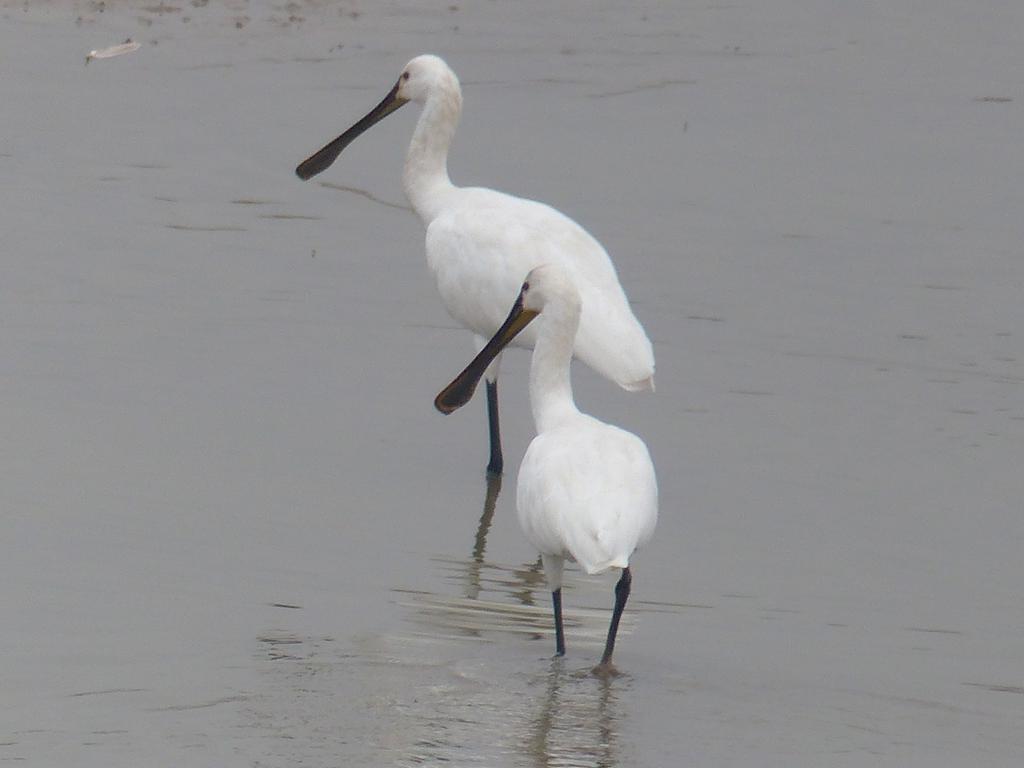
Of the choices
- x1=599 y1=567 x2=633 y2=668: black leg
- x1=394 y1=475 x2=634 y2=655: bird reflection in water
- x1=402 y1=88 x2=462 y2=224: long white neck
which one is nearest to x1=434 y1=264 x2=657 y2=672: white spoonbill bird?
x1=599 y1=567 x2=633 y2=668: black leg

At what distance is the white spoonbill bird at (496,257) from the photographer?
799 cm

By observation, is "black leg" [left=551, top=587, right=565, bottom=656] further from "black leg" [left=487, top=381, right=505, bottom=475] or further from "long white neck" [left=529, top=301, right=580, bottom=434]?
"black leg" [left=487, top=381, right=505, bottom=475]

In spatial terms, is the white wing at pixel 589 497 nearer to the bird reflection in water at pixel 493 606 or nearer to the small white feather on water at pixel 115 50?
the bird reflection in water at pixel 493 606

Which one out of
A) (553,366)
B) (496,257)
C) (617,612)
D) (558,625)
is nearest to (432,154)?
(496,257)

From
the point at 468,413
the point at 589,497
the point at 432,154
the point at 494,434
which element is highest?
the point at 432,154

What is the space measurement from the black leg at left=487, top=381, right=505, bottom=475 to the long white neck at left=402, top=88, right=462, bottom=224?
1214mm

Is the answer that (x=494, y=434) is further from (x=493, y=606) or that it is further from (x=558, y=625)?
(x=558, y=625)

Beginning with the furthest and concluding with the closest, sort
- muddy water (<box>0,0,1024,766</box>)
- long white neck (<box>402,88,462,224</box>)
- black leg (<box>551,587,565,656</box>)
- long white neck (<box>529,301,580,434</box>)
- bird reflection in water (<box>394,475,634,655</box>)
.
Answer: long white neck (<box>402,88,462,224</box>), long white neck (<box>529,301,580,434</box>), bird reflection in water (<box>394,475,634,655</box>), black leg (<box>551,587,565,656</box>), muddy water (<box>0,0,1024,766</box>)

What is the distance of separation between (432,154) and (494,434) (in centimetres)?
174

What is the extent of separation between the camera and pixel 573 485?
6105 millimetres

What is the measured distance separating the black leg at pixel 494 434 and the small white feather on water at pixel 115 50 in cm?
673

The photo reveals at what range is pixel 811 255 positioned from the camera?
11.5m

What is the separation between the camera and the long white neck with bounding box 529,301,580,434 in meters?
7.04

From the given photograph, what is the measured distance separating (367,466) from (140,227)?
3.39m
